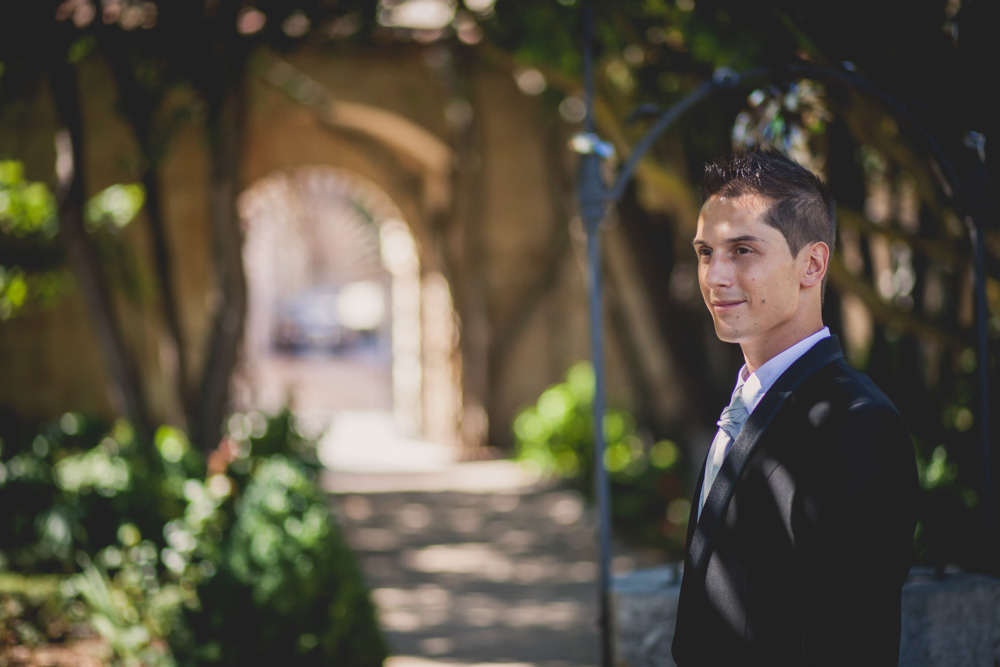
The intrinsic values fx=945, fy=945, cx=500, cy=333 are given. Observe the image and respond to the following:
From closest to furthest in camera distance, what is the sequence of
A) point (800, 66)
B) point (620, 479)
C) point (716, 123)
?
point (800, 66) → point (716, 123) → point (620, 479)

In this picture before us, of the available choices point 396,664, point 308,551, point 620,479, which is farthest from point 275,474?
point 620,479

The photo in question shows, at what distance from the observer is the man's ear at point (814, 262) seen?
1.68m

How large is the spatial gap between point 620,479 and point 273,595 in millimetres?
5468

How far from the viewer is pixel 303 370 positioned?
25.5m

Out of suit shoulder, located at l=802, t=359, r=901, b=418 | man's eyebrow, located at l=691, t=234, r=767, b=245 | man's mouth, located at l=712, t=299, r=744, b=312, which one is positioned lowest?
suit shoulder, located at l=802, t=359, r=901, b=418

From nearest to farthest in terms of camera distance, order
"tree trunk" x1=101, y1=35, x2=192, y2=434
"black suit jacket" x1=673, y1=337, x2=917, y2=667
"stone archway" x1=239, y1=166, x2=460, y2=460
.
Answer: "black suit jacket" x1=673, y1=337, x2=917, y2=667
"tree trunk" x1=101, y1=35, x2=192, y2=434
"stone archway" x1=239, y1=166, x2=460, y2=460

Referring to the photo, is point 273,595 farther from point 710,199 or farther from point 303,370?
point 303,370

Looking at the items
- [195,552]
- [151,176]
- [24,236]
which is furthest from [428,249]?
[195,552]

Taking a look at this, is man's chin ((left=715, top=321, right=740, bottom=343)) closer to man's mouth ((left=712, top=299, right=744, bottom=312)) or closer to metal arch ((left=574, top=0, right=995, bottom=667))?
man's mouth ((left=712, top=299, right=744, bottom=312))

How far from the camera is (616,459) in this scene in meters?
9.74

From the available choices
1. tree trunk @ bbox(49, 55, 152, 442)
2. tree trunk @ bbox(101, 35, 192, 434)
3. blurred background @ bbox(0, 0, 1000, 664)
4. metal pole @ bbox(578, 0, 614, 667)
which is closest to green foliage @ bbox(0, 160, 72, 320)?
blurred background @ bbox(0, 0, 1000, 664)

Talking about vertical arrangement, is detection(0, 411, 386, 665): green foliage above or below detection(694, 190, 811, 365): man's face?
below

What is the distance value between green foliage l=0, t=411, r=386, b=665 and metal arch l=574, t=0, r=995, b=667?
143 centimetres

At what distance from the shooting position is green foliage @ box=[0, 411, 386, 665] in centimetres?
412
